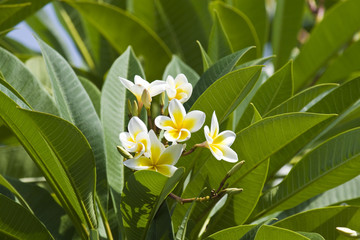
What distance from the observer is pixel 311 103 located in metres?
1.34

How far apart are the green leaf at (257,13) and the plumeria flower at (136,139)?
1133 mm

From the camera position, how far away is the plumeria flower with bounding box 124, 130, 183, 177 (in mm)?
929

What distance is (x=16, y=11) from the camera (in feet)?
4.88

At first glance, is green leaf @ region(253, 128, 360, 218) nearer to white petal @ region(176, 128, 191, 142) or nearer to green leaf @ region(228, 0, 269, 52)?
white petal @ region(176, 128, 191, 142)

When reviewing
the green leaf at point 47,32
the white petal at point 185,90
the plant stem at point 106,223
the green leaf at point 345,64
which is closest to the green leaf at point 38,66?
the green leaf at point 47,32

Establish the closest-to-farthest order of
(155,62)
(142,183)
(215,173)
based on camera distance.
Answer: (142,183)
(215,173)
(155,62)

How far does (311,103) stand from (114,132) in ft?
1.64

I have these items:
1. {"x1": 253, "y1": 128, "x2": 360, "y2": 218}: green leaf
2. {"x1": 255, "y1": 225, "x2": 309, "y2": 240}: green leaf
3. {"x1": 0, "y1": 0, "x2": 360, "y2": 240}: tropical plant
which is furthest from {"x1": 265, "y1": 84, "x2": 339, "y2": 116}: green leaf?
{"x1": 255, "y1": 225, "x2": 309, "y2": 240}: green leaf

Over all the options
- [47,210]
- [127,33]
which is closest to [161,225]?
[47,210]

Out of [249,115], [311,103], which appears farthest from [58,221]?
[311,103]

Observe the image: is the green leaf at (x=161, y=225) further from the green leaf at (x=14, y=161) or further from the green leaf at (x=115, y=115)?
the green leaf at (x=14, y=161)

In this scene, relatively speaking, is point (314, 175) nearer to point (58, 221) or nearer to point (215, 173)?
point (215, 173)

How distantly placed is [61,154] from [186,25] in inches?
40.6

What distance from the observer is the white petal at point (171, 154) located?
93cm
